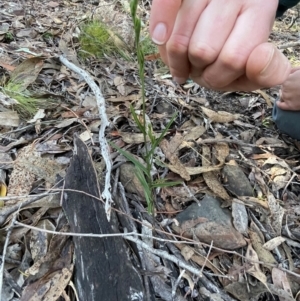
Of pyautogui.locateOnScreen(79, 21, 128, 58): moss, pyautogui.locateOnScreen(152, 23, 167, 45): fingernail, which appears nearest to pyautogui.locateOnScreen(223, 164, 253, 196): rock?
pyautogui.locateOnScreen(152, 23, 167, 45): fingernail

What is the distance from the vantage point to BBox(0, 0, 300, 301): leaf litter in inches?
38.3

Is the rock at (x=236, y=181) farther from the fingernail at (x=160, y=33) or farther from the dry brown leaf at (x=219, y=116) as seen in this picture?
the fingernail at (x=160, y=33)

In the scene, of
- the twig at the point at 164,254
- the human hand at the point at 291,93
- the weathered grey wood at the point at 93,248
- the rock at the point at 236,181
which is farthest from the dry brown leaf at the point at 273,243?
the human hand at the point at 291,93

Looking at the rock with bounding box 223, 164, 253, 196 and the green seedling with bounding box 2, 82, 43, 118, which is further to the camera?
the green seedling with bounding box 2, 82, 43, 118

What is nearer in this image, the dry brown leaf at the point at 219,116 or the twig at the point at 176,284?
the twig at the point at 176,284

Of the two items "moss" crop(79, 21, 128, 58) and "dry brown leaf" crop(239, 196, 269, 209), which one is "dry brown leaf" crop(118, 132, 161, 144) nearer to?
"dry brown leaf" crop(239, 196, 269, 209)

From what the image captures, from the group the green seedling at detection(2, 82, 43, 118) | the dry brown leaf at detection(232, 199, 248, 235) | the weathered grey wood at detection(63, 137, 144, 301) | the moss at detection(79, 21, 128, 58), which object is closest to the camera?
the weathered grey wood at detection(63, 137, 144, 301)

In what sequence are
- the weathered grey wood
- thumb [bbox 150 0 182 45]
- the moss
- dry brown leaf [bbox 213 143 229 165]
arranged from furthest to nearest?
1. the moss
2. dry brown leaf [bbox 213 143 229 165]
3. the weathered grey wood
4. thumb [bbox 150 0 182 45]

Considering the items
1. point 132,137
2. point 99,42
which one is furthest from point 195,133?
point 99,42

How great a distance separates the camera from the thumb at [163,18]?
2.09 ft

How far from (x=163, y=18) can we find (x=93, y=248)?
55 centimetres

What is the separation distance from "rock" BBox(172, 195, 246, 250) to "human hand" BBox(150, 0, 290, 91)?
0.45 m

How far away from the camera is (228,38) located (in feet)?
2.32

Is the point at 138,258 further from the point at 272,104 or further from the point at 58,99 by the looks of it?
the point at 272,104
